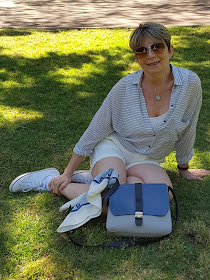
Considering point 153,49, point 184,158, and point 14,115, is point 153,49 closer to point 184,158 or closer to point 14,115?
point 184,158

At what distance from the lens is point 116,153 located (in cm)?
286

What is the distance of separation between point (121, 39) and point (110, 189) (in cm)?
481

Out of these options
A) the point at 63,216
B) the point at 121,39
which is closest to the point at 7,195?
the point at 63,216

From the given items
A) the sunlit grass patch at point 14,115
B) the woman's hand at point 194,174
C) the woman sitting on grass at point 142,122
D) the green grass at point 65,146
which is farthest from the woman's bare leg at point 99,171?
the sunlit grass patch at point 14,115

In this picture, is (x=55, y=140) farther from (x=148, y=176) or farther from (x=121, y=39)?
(x=121, y=39)

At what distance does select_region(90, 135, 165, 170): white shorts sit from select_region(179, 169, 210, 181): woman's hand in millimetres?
377

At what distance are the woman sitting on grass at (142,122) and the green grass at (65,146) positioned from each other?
326 mm

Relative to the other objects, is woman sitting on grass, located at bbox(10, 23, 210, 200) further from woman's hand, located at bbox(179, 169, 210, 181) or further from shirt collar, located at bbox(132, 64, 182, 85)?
woman's hand, located at bbox(179, 169, 210, 181)

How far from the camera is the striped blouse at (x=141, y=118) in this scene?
271cm

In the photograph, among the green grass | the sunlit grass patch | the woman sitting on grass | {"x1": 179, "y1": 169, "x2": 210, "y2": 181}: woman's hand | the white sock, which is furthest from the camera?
the sunlit grass patch

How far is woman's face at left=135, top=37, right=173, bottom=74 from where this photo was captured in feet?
Result: 8.35

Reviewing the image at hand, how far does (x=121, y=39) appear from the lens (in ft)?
22.5

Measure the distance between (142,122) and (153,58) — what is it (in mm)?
453

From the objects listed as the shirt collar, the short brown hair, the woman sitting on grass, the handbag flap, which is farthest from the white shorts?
the short brown hair
